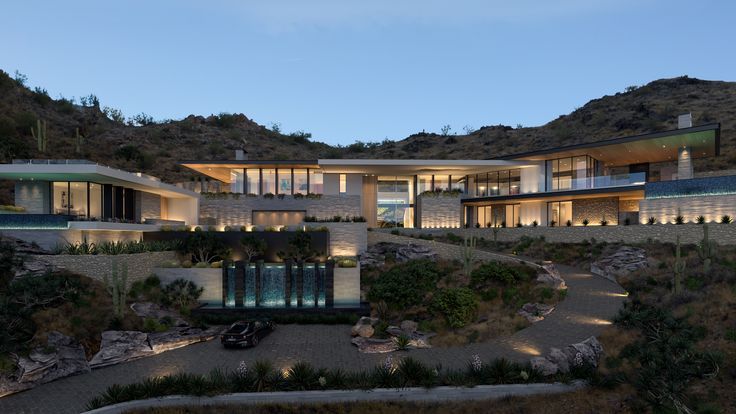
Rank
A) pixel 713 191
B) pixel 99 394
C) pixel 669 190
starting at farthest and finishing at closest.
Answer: pixel 669 190 < pixel 713 191 < pixel 99 394

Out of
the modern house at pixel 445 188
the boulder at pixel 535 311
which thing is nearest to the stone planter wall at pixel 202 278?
the modern house at pixel 445 188

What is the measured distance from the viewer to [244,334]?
20109 mm

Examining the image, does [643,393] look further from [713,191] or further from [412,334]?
[713,191]

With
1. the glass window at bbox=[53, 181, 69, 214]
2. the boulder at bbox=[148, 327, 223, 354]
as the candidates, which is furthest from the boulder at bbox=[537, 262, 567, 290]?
the glass window at bbox=[53, 181, 69, 214]

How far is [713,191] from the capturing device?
2859 centimetres

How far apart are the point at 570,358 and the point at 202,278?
78.5 ft

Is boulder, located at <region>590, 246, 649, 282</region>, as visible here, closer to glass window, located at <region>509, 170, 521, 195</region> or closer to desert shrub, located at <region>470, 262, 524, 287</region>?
desert shrub, located at <region>470, 262, 524, 287</region>

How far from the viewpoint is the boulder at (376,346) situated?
19.4 m

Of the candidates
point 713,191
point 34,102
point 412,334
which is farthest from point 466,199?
point 34,102

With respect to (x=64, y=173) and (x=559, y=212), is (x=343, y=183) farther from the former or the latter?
(x=64, y=173)

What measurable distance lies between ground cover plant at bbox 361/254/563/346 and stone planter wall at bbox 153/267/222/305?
10.9 meters

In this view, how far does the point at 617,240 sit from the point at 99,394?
3600cm

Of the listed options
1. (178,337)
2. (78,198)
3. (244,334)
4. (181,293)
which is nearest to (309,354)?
(244,334)

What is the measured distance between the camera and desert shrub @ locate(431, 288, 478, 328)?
2234 cm
